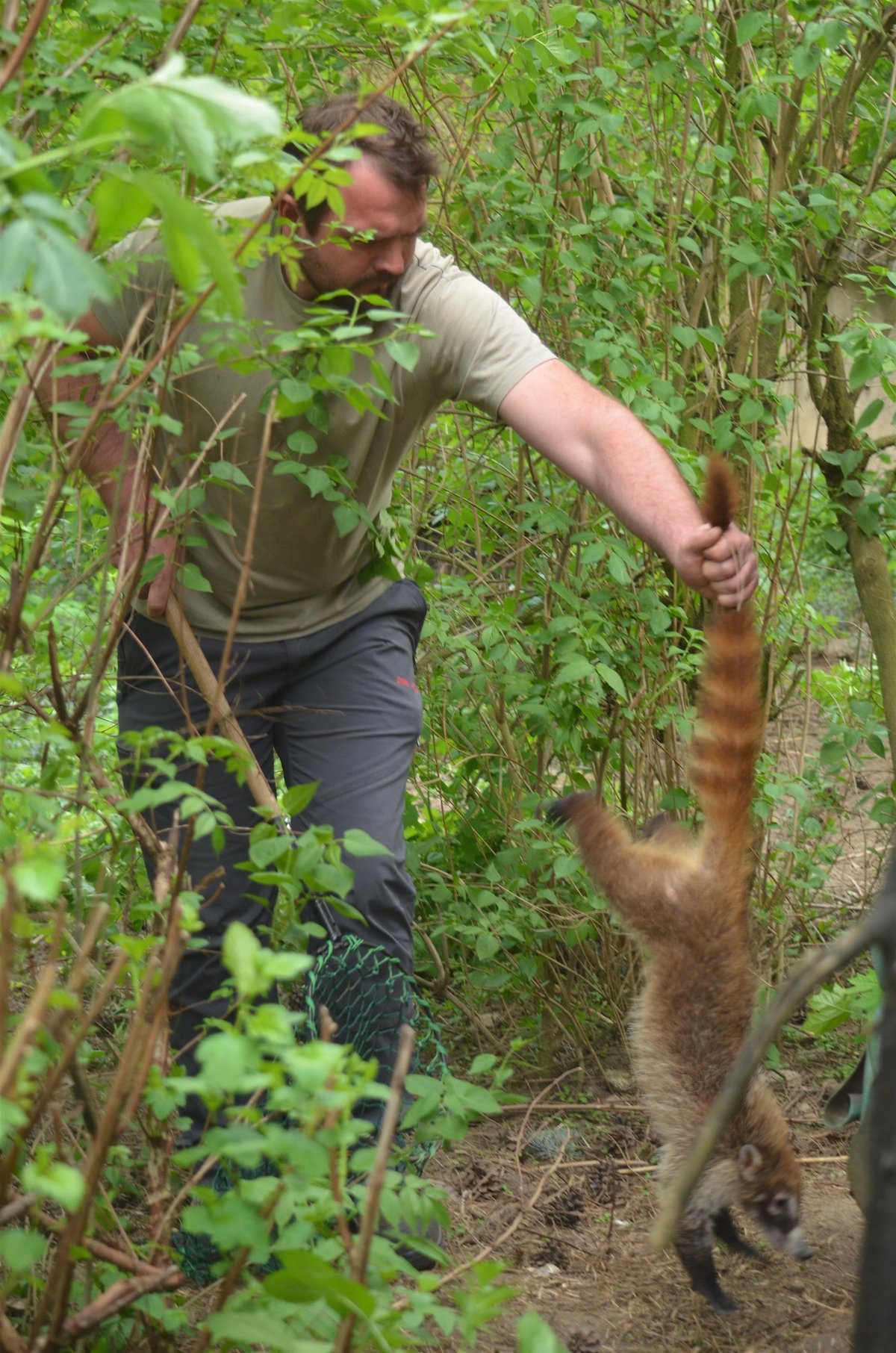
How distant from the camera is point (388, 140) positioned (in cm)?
329

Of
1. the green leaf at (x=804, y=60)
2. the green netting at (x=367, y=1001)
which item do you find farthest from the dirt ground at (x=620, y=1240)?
the green leaf at (x=804, y=60)

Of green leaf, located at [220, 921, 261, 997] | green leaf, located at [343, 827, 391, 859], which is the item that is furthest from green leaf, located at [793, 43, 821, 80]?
green leaf, located at [220, 921, 261, 997]

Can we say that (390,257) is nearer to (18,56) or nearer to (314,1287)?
(18,56)

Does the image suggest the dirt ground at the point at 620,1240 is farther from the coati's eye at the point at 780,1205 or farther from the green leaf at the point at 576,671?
the green leaf at the point at 576,671

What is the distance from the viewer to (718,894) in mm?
3580

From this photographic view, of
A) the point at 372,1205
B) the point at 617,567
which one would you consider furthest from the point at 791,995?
the point at 617,567

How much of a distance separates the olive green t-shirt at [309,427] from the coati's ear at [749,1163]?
5.74 ft

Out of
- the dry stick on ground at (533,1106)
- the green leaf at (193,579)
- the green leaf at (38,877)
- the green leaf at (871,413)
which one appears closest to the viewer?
the green leaf at (38,877)

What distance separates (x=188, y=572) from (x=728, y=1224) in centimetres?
228

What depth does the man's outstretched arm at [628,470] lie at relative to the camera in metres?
2.92

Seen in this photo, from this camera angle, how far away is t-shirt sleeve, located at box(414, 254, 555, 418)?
11.4 feet

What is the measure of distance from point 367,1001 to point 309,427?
4.70ft

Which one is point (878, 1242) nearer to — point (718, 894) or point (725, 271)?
point (718, 894)

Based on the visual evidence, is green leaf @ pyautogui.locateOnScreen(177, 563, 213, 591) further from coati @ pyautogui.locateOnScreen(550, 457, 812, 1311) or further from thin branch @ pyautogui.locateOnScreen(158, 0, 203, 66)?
Answer: coati @ pyautogui.locateOnScreen(550, 457, 812, 1311)
